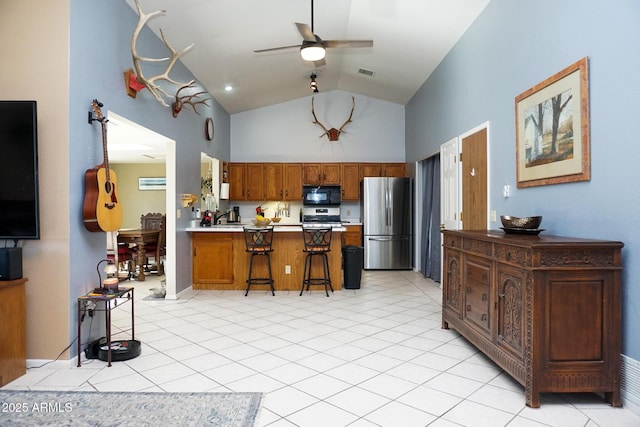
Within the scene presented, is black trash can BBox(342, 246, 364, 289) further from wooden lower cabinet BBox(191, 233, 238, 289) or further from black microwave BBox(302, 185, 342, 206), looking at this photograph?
black microwave BBox(302, 185, 342, 206)

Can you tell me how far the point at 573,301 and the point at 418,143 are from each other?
5108 millimetres

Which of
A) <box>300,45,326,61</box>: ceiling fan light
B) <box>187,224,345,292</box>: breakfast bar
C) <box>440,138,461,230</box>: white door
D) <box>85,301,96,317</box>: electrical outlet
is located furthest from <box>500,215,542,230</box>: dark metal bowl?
<box>85,301,96,317</box>: electrical outlet

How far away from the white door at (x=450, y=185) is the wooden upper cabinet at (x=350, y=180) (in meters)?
2.52

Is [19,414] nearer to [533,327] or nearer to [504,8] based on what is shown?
[533,327]

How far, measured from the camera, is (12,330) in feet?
8.74

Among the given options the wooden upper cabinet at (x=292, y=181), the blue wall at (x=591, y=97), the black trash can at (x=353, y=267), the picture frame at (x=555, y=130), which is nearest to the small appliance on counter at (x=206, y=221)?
the black trash can at (x=353, y=267)

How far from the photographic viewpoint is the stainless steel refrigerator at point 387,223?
7.36m

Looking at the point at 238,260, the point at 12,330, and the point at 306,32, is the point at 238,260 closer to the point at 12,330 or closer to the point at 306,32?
the point at 12,330

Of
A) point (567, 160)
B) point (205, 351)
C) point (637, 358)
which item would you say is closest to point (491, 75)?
point (567, 160)

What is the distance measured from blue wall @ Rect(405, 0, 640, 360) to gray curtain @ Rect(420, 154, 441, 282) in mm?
1819

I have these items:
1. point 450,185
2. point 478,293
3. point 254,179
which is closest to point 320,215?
point 254,179

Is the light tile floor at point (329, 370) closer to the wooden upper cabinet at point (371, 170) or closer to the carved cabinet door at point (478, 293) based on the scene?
the carved cabinet door at point (478, 293)

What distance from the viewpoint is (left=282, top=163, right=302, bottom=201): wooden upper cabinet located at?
788cm

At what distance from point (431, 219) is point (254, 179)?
11.9ft
